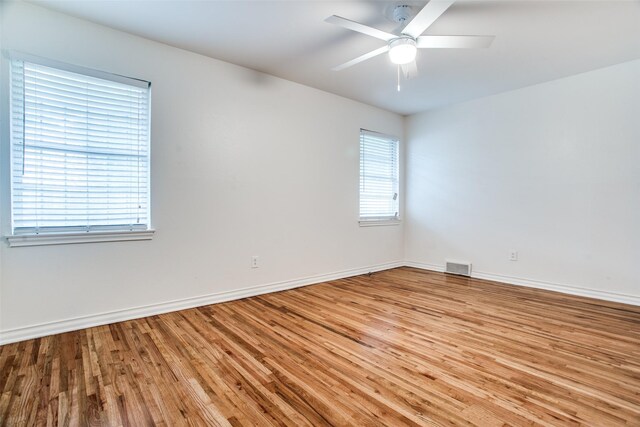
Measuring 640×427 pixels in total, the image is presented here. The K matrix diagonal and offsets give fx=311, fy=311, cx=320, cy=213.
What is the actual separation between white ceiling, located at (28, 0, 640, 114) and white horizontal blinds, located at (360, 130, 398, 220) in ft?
4.00

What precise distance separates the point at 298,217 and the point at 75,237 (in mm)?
2250

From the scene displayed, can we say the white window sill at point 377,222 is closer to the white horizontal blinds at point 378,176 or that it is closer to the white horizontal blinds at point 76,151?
the white horizontal blinds at point 378,176

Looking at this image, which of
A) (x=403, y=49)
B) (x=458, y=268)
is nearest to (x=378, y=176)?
(x=458, y=268)

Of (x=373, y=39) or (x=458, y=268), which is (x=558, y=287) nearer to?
(x=458, y=268)

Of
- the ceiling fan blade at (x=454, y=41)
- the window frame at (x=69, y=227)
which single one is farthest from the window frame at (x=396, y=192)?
the window frame at (x=69, y=227)

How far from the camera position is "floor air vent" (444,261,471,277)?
15.0 ft

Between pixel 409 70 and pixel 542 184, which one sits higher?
pixel 409 70

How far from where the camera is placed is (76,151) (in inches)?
101

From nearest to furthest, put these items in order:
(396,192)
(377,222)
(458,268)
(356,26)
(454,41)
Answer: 1. (356,26)
2. (454,41)
3. (458,268)
4. (377,222)
5. (396,192)

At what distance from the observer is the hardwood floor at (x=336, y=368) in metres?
1.53

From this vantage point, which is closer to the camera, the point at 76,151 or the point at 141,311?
the point at 76,151

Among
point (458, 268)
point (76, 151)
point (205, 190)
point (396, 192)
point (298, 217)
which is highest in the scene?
point (76, 151)

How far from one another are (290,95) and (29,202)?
2751mm

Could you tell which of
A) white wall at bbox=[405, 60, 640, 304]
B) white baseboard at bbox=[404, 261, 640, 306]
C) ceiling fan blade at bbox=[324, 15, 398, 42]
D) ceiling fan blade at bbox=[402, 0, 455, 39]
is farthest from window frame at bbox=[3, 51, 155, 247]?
white baseboard at bbox=[404, 261, 640, 306]
